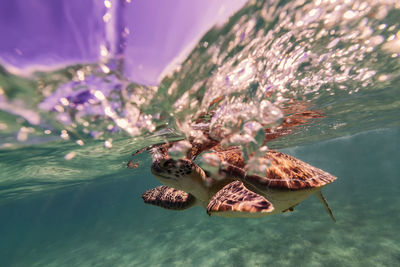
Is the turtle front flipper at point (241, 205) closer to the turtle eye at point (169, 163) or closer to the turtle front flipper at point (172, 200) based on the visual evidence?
the turtle eye at point (169, 163)

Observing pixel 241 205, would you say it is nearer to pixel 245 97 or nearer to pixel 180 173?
pixel 180 173

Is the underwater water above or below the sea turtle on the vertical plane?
above

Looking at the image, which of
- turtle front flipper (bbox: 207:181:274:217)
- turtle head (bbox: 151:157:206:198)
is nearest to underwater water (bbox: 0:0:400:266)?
turtle head (bbox: 151:157:206:198)

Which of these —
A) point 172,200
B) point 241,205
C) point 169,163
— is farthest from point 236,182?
point 172,200

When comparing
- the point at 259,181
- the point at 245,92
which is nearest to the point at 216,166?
the point at 259,181

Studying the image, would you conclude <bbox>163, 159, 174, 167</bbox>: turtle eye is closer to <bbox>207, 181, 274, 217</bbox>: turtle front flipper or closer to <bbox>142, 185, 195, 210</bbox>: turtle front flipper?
<bbox>207, 181, 274, 217</bbox>: turtle front flipper

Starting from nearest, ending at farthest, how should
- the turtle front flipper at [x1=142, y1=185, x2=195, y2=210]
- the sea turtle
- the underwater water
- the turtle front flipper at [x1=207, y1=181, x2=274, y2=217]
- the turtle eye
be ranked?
the turtle front flipper at [x1=207, y1=181, x2=274, y2=217] → the sea turtle → the turtle eye → the underwater water → the turtle front flipper at [x1=142, y1=185, x2=195, y2=210]

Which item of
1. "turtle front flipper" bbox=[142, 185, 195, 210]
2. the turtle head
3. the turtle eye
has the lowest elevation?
"turtle front flipper" bbox=[142, 185, 195, 210]

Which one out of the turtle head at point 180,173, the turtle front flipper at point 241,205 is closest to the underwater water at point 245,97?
the turtle head at point 180,173

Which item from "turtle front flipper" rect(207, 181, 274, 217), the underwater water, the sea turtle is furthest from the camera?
the underwater water

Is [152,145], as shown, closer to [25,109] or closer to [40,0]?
[25,109]
